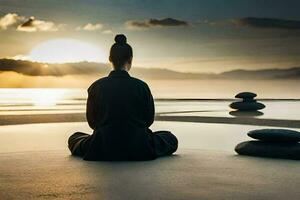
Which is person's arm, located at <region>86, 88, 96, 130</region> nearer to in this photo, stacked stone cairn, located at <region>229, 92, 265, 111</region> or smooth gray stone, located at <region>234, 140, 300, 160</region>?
smooth gray stone, located at <region>234, 140, 300, 160</region>

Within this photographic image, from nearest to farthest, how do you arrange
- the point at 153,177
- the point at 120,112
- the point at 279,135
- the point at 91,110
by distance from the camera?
the point at 153,177 < the point at 120,112 < the point at 91,110 < the point at 279,135

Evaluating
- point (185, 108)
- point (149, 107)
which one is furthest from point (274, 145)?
point (185, 108)

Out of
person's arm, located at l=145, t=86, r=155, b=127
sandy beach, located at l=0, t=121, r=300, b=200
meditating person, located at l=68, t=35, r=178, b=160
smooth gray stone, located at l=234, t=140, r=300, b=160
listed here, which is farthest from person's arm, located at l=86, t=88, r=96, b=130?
smooth gray stone, located at l=234, t=140, r=300, b=160

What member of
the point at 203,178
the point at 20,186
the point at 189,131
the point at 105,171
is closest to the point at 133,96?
the point at 105,171

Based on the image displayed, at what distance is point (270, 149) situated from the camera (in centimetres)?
687

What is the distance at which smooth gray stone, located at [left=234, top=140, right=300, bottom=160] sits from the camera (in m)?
6.69

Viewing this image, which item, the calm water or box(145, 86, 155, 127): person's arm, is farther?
the calm water

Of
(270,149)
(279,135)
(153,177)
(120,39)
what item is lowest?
(153,177)

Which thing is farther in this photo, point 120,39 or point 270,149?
point 270,149

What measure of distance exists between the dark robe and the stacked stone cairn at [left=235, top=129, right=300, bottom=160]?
1530mm

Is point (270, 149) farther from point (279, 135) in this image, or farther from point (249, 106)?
point (249, 106)

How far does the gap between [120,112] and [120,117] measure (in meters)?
0.06

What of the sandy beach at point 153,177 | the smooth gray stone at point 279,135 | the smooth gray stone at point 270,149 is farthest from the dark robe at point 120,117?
the smooth gray stone at point 279,135

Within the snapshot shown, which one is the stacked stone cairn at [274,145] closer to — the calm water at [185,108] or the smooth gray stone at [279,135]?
the smooth gray stone at [279,135]
